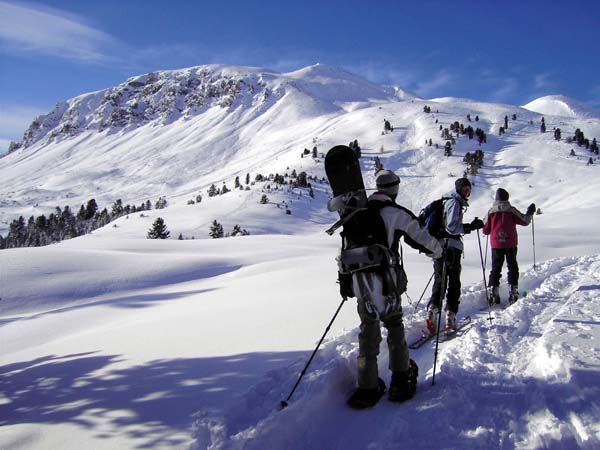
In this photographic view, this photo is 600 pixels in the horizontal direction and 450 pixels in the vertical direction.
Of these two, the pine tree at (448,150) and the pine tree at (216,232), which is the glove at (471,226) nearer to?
the pine tree at (216,232)

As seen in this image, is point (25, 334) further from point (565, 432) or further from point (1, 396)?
point (565, 432)

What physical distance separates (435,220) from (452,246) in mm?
503

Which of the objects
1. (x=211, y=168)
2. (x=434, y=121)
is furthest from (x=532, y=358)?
(x=211, y=168)

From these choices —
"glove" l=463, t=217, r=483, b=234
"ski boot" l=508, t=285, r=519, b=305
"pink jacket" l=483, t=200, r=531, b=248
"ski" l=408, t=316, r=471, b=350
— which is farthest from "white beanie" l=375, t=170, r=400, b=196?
"ski boot" l=508, t=285, r=519, b=305

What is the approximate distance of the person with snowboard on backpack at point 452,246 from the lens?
5.66 meters

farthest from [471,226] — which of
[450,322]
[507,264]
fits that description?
[507,264]

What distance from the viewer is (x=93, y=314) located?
909 cm

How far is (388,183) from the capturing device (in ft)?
12.1

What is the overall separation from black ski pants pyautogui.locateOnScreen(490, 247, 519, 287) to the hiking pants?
465cm

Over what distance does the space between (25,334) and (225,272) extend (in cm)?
684

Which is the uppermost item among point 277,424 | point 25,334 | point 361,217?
point 361,217

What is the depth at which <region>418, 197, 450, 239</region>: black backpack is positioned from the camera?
5.71 meters

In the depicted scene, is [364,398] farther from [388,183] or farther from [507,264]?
[507,264]

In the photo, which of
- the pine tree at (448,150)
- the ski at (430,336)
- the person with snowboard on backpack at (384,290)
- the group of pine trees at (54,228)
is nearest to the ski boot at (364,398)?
the person with snowboard on backpack at (384,290)
